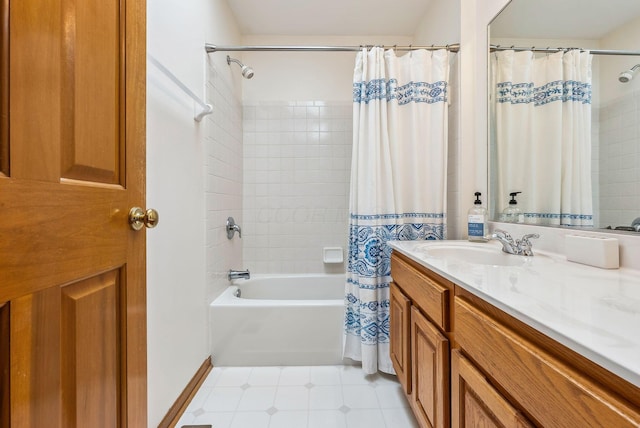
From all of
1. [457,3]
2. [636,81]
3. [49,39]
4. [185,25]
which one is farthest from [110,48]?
[457,3]

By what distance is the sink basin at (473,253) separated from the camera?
3.88 feet

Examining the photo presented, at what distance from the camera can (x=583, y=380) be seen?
0.42 m

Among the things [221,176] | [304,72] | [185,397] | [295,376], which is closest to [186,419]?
[185,397]

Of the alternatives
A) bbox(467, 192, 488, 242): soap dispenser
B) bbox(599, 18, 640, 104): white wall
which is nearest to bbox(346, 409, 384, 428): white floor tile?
bbox(467, 192, 488, 242): soap dispenser

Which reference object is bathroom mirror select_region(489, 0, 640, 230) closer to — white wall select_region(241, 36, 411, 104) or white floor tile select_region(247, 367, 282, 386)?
white wall select_region(241, 36, 411, 104)

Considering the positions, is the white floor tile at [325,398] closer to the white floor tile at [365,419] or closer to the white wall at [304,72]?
the white floor tile at [365,419]

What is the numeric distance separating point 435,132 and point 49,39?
165 cm

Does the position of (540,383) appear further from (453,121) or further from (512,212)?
(453,121)

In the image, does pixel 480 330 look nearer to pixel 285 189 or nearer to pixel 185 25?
pixel 185 25

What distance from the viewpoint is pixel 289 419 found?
1344 millimetres

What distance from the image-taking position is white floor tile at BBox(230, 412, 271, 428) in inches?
51.6

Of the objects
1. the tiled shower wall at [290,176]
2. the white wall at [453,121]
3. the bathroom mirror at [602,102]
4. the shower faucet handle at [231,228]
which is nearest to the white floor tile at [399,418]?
the white wall at [453,121]

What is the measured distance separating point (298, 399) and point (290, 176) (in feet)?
5.40

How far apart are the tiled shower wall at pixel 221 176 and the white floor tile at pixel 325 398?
31.9 inches
